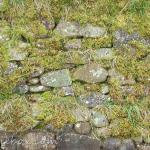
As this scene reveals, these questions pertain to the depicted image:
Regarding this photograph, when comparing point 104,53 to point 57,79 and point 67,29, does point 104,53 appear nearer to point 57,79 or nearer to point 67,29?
point 67,29

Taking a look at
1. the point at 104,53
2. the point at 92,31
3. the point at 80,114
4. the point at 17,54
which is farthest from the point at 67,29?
the point at 80,114

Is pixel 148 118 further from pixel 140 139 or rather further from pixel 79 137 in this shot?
pixel 79 137

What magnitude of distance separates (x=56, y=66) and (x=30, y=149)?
98 cm

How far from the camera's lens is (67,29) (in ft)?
18.4

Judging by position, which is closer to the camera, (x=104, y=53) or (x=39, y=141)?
(x=39, y=141)

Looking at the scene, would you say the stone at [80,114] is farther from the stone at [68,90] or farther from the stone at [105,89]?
the stone at [105,89]

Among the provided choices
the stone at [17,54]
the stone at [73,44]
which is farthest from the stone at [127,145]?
the stone at [17,54]

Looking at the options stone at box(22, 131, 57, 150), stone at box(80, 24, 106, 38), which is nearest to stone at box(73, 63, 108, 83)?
stone at box(80, 24, 106, 38)

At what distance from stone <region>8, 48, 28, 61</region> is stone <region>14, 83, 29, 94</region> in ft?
0.97

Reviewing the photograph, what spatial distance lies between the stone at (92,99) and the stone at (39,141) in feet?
1.74

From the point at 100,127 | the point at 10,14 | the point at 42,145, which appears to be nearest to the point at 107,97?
the point at 100,127

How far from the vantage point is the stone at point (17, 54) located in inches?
218

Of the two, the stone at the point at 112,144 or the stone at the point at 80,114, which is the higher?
the stone at the point at 80,114

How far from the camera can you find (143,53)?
222 inches
